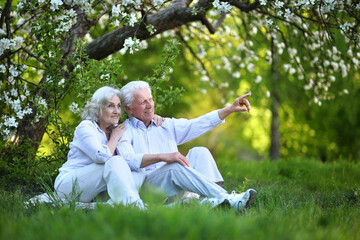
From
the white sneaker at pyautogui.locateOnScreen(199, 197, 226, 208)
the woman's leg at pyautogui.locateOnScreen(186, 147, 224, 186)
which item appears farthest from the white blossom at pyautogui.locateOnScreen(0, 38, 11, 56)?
the white sneaker at pyautogui.locateOnScreen(199, 197, 226, 208)

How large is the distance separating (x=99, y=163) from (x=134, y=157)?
12.4 inches

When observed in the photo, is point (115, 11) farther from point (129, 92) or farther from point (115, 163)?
point (115, 163)

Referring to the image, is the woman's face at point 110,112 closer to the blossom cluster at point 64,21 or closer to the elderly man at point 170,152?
the elderly man at point 170,152

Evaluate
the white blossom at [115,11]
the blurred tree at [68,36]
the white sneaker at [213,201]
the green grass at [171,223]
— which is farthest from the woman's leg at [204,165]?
the white blossom at [115,11]

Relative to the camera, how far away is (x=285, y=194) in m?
4.74

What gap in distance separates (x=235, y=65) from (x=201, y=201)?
5.41m

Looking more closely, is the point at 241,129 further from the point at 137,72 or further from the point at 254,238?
the point at 254,238

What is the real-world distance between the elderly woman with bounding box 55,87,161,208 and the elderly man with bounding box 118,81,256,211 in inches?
4.7

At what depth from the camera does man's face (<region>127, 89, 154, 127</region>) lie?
164 inches

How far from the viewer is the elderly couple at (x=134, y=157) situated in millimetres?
3529

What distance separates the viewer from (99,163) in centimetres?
368

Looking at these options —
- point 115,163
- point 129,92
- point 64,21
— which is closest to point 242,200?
point 115,163

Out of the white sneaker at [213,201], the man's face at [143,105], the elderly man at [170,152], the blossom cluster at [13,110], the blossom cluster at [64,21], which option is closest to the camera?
the white sneaker at [213,201]

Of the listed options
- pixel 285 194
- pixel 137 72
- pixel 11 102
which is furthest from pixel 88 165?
pixel 137 72
